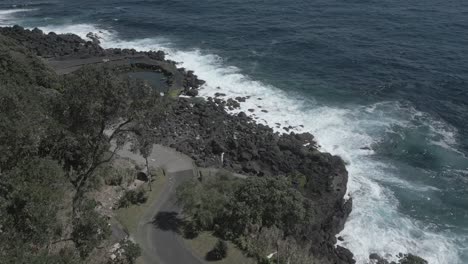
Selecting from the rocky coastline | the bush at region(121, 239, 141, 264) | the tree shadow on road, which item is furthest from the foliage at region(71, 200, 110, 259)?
the rocky coastline

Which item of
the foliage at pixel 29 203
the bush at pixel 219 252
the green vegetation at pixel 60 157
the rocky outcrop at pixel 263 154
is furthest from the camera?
the rocky outcrop at pixel 263 154

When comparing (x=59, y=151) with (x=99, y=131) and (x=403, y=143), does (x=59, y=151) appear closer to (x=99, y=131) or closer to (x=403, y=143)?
(x=99, y=131)

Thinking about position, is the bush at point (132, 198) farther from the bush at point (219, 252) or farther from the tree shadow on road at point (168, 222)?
the bush at point (219, 252)

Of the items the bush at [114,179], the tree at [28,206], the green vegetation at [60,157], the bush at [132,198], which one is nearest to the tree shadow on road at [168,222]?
the bush at [132,198]

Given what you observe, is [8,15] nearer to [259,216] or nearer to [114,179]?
[114,179]

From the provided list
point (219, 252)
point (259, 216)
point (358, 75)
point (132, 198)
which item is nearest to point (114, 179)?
point (132, 198)

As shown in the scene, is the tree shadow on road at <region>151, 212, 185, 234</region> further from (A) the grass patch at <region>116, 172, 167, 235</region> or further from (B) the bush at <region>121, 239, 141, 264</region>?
(B) the bush at <region>121, 239, 141, 264</region>
